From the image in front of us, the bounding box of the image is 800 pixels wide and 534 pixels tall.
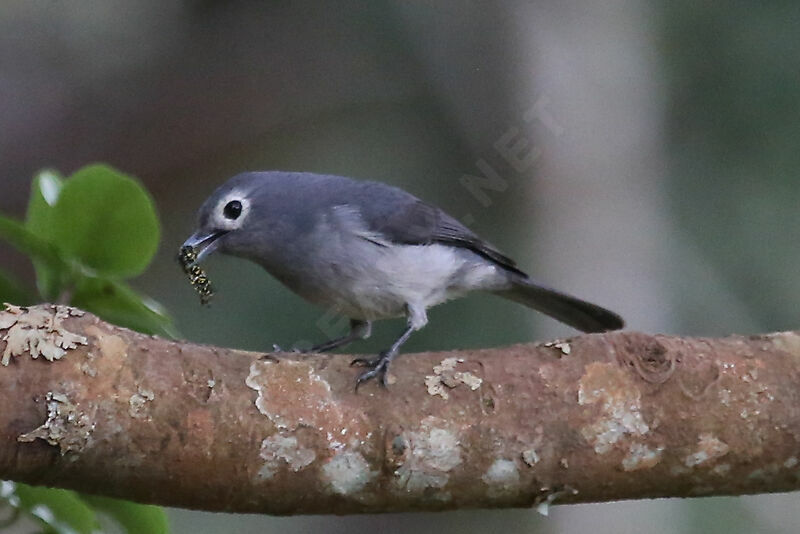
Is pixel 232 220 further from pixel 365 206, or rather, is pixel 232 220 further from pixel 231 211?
pixel 365 206

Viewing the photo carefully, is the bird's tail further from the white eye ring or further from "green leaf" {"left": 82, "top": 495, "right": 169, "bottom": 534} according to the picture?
"green leaf" {"left": 82, "top": 495, "right": 169, "bottom": 534}

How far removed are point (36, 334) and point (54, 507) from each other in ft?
1.59

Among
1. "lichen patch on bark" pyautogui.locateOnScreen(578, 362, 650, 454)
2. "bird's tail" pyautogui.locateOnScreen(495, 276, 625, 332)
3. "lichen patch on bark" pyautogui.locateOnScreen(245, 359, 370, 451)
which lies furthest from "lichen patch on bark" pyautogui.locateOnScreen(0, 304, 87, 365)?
"bird's tail" pyautogui.locateOnScreen(495, 276, 625, 332)

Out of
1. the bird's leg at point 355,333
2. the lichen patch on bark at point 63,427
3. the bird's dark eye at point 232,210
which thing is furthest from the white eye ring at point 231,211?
the lichen patch on bark at point 63,427

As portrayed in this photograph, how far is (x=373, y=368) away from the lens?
2.26 meters

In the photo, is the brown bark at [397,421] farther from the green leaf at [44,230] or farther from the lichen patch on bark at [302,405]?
the green leaf at [44,230]

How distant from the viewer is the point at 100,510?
2168 millimetres

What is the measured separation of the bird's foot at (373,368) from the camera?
85.5 inches

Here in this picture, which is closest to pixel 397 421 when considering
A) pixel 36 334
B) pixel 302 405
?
pixel 302 405

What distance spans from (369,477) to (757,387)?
887mm

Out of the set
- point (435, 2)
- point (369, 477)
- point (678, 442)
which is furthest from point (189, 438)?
point (435, 2)

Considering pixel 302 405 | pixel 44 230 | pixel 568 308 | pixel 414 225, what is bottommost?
pixel 302 405

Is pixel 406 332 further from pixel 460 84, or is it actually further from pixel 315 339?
pixel 460 84

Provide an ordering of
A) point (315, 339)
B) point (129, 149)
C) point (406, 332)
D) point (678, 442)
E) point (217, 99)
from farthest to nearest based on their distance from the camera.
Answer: point (217, 99), point (129, 149), point (315, 339), point (406, 332), point (678, 442)
